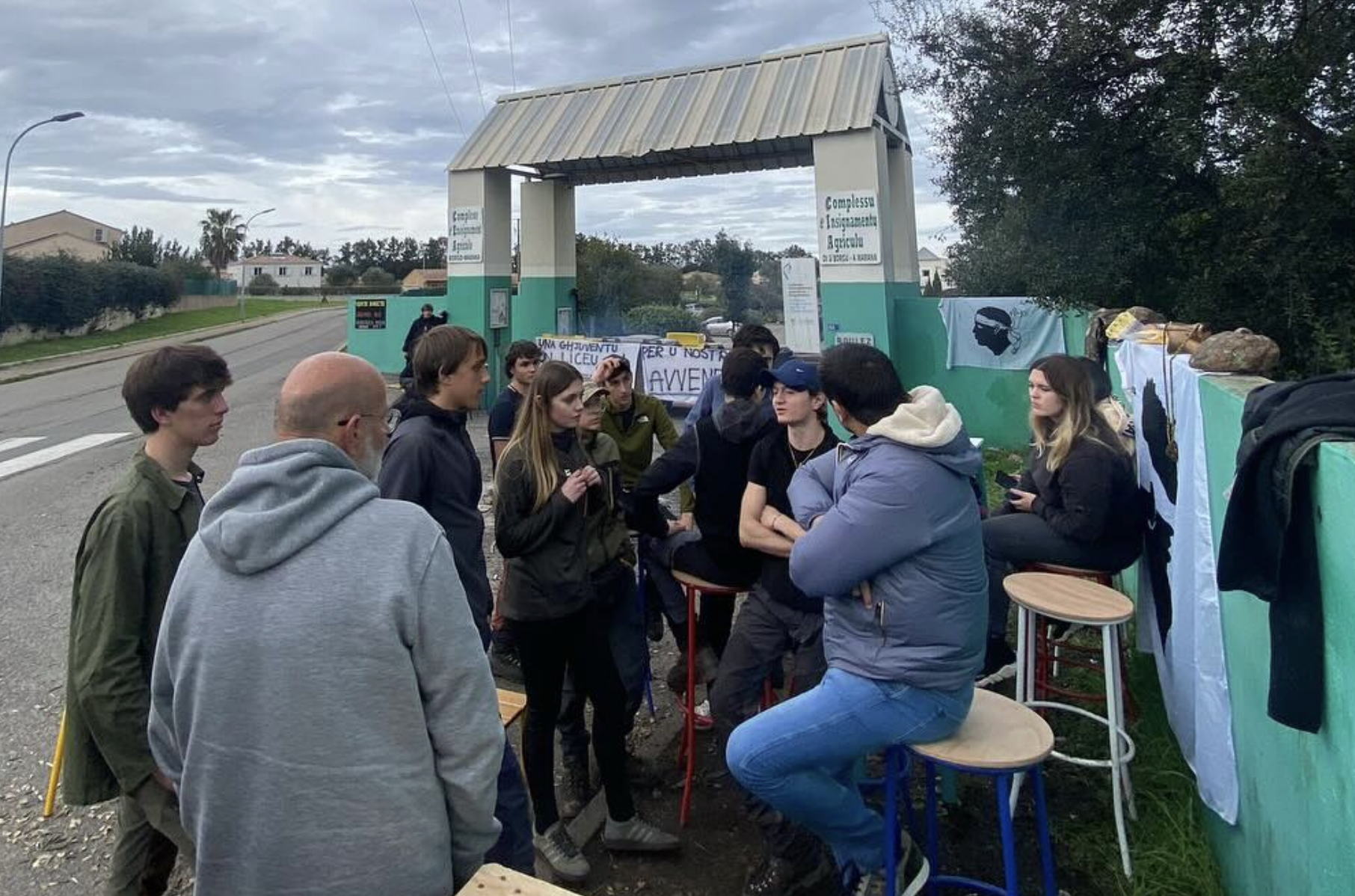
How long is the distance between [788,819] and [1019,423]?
9.36 metres

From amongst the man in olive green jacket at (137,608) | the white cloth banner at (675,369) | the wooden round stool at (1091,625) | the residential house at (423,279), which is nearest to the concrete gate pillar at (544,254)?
Answer: the white cloth banner at (675,369)

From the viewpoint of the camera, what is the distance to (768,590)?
3.16 m

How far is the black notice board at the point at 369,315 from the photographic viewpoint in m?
17.7

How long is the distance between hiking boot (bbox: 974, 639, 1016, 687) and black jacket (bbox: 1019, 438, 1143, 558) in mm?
765

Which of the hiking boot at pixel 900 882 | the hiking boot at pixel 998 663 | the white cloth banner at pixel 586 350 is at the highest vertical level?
the white cloth banner at pixel 586 350

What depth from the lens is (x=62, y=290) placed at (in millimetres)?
31031

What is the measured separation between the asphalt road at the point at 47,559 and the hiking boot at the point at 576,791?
5.71 feet

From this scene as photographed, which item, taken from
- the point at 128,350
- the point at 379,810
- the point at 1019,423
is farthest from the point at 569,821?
the point at 128,350

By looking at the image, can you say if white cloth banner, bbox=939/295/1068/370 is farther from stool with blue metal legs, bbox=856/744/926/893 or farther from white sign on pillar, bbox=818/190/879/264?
stool with blue metal legs, bbox=856/744/926/893

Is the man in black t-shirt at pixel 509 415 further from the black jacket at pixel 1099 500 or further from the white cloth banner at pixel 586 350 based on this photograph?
the white cloth banner at pixel 586 350

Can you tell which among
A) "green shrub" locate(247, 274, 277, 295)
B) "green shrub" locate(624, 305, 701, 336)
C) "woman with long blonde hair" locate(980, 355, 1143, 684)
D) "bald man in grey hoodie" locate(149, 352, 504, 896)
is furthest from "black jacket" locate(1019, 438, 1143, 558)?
"green shrub" locate(247, 274, 277, 295)

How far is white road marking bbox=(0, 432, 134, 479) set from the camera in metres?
10.5

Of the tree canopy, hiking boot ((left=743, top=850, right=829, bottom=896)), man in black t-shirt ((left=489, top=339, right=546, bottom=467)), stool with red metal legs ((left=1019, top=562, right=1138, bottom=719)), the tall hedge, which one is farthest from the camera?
the tall hedge

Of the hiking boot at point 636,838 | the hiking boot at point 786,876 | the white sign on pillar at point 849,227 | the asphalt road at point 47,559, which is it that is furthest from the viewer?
the white sign on pillar at point 849,227
